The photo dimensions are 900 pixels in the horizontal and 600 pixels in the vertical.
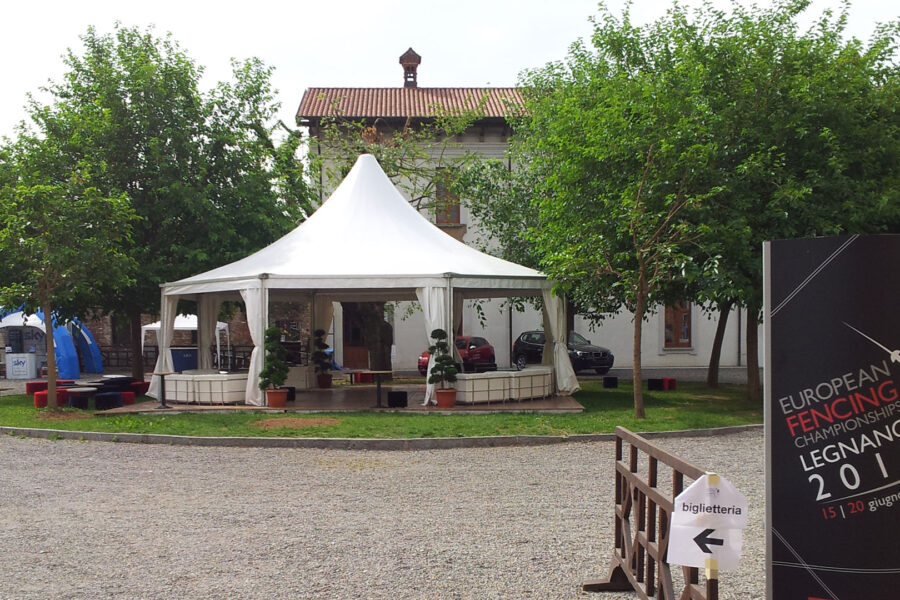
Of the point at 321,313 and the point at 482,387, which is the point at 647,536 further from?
the point at 321,313

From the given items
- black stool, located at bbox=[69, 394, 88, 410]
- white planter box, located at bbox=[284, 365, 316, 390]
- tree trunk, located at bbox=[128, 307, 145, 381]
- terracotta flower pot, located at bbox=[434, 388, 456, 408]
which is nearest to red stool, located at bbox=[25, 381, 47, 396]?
tree trunk, located at bbox=[128, 307, 145, 381]

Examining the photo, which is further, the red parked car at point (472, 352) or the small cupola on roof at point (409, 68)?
the small cupola on roof at point (409, 68)

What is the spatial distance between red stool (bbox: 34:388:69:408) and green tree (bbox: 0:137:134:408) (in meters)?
1.32

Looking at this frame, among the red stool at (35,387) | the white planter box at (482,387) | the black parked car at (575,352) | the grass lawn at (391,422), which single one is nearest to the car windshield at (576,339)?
the black parked car at (575,352)

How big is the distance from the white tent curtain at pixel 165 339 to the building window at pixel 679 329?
62.6 feet

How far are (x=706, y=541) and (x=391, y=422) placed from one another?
1022cm

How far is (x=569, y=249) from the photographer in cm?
1413

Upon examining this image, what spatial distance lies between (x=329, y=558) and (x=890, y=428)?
12.9 ft

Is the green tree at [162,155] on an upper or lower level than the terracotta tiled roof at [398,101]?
lower

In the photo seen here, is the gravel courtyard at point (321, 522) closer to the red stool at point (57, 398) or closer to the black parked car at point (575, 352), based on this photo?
the red stool at point (57, 398)

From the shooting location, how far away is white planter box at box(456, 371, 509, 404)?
15.5 meters

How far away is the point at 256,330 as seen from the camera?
1561 cm

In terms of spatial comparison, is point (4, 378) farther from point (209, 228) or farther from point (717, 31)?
point (717, 31)

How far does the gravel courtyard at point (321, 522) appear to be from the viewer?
5254 mm
